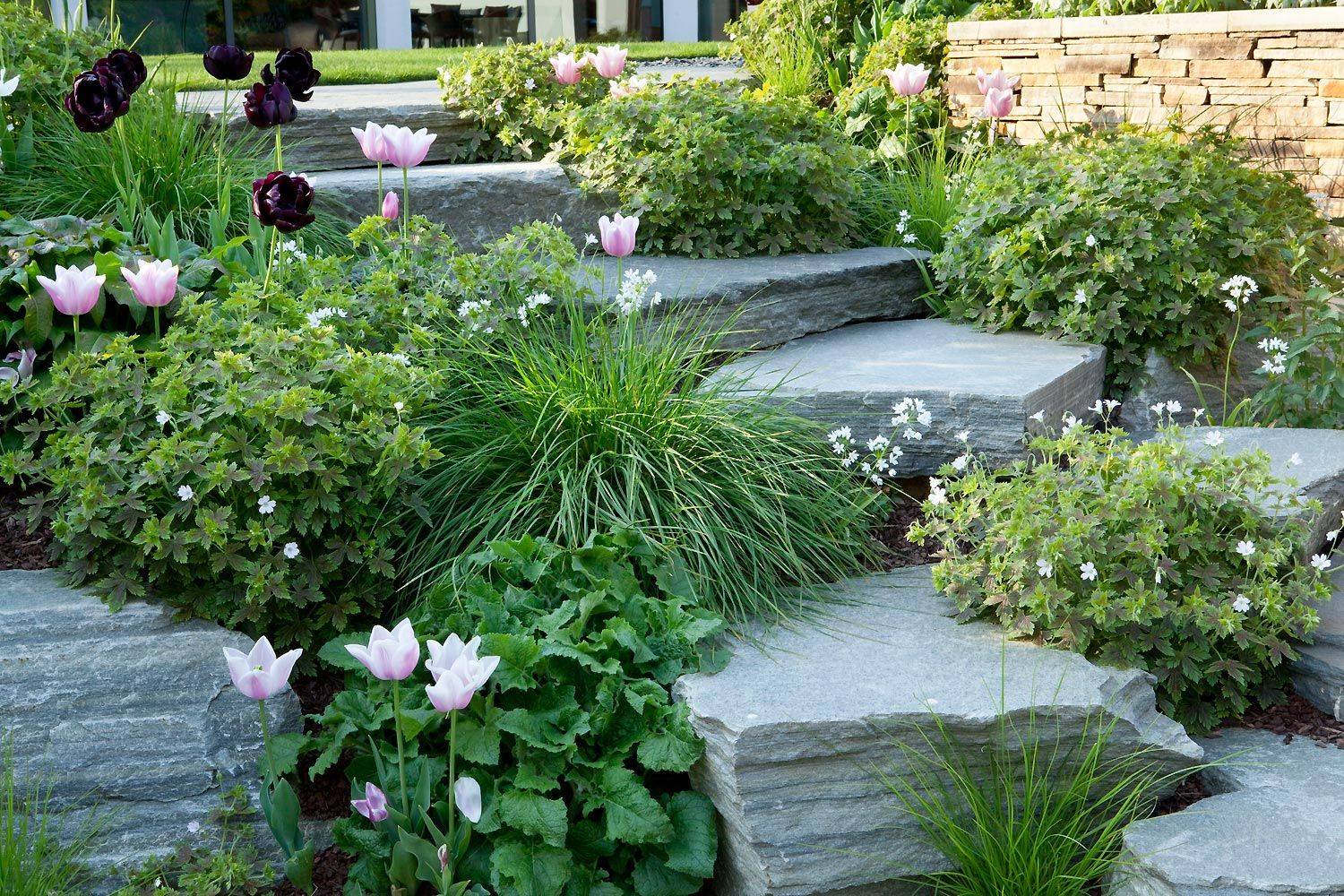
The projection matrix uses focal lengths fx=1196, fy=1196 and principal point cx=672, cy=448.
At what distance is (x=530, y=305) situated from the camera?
352 centimetres

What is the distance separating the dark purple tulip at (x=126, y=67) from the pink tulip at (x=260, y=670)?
5.99ft

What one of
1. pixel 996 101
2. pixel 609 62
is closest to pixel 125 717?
pixel 609 62

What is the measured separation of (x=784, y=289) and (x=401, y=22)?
31.7 ft

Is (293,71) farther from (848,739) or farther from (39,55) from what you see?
(848,739)

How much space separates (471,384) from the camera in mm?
3438

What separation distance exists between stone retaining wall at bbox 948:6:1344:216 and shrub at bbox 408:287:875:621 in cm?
270

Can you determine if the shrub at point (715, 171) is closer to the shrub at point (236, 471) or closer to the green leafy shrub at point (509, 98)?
the green leafy shrub at point (509, 98)

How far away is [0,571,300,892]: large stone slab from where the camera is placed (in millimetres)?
2594

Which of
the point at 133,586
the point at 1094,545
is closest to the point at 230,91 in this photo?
the point at 133,586

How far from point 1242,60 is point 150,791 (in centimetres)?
477

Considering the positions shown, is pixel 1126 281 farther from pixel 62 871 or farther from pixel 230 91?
pixel 230 91

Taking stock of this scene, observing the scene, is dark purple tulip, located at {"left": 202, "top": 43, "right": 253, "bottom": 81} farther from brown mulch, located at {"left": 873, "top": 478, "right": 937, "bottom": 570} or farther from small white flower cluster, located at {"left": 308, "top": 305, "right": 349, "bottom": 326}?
brown mulch, located at {"left": 873, "top": 478, "right": 937, "bottom": 570}

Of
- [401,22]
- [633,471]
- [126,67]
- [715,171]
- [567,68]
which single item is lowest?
[633,471]

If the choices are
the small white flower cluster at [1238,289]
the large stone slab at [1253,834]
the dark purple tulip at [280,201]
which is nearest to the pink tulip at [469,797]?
the large stone slab at [1253,834]
